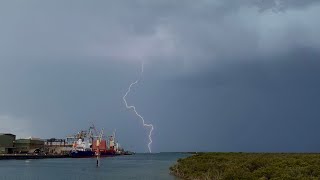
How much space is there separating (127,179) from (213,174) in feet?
66.5

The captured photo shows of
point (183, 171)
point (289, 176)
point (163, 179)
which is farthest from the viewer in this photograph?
point (183, 171)

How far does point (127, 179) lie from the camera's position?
80.5 meters

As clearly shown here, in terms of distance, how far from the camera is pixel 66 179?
8044 centimetres

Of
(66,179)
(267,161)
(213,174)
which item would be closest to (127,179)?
(66,179)

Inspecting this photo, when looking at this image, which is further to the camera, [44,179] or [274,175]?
[44,179]

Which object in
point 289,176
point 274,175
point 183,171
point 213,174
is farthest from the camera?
point 183,171

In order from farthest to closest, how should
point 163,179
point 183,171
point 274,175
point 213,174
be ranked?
point 183,171, point 163,179, point 213,174, point 274,175

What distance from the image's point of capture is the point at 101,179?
8106cm

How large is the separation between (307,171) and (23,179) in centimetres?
5400

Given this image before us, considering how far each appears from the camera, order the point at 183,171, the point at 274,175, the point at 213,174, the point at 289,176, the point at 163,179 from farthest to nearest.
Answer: the point at 183,171
the point at 163,179
the point at 213,174
the point at 274,175
the point at 289,176

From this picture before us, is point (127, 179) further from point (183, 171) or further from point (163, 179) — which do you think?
point (183, 171)

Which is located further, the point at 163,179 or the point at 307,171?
the point at 163,179

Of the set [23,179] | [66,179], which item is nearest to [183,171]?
[66,179]

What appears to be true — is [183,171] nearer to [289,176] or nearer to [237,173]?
[237,173]
